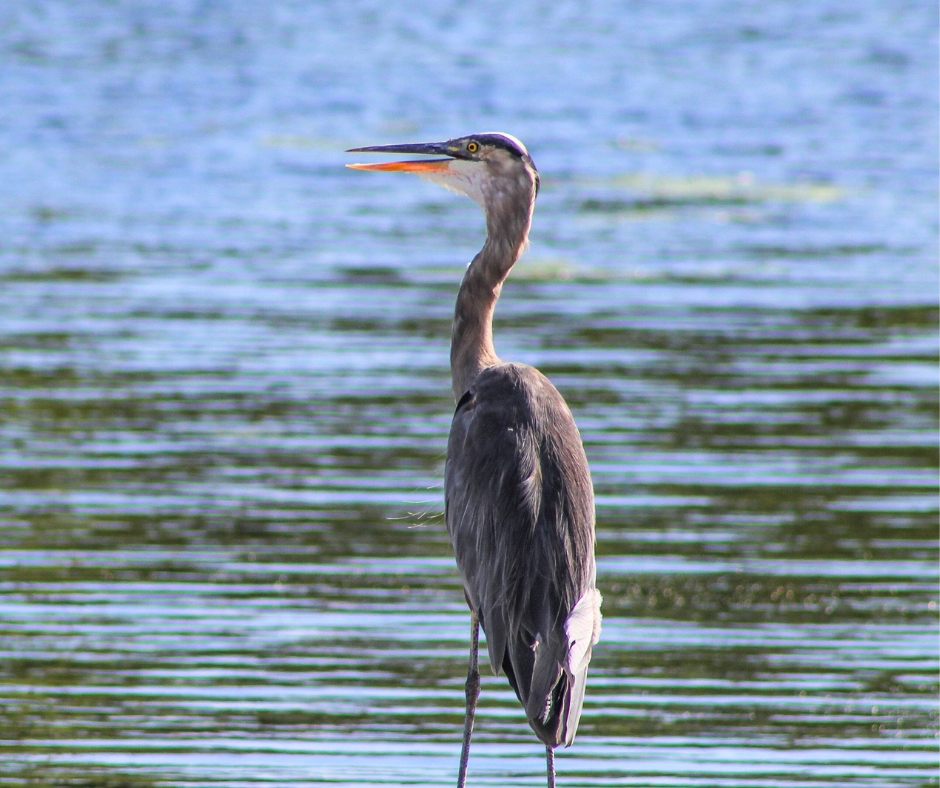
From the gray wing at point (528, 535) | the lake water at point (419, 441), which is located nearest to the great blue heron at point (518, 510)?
the gray wing at point (528, 535)

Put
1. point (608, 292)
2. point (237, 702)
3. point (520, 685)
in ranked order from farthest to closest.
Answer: point (608, 292) → point (237, 702) → point (520, 685)

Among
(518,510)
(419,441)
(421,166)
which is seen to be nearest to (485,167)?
(421,166)

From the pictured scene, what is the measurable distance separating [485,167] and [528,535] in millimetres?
1342

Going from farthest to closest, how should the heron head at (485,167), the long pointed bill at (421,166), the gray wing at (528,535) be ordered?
the long pointed bill at (421,166)
the heron head at (485,167)
the gray wing at (528,535)

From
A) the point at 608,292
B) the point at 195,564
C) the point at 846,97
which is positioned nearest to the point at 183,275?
the point at 608,292

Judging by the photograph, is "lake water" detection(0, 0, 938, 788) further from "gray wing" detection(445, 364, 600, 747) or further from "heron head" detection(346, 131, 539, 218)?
"heron head" detection(346, 131, 539, 218)

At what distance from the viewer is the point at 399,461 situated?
934cm

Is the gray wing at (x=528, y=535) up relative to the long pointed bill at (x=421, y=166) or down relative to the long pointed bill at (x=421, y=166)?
down

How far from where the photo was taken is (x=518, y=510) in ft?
16.9

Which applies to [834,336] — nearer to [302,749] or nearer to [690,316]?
[690,316]

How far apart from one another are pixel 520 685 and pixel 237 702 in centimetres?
203

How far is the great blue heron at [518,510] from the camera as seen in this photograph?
191 inches

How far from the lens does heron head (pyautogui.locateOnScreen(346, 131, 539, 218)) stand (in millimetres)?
5812

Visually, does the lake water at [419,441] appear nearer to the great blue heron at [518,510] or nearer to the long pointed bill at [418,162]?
the great blue heron at [518,510]
